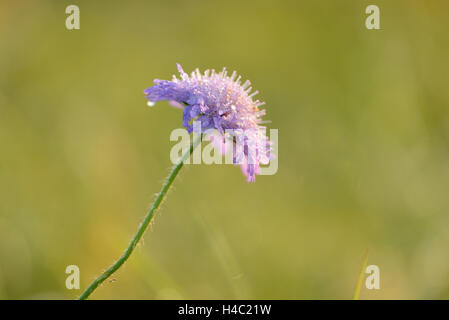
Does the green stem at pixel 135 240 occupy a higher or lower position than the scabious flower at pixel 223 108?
lower

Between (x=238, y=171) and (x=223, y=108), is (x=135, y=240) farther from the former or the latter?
(x=238, y=171)

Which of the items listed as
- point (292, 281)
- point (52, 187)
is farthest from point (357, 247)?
point (52, 187)

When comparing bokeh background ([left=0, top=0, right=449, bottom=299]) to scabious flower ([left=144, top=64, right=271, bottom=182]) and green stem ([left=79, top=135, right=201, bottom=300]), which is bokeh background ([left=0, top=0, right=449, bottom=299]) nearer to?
scabious flower ([left=144, top=64, right=271, bottom=182])

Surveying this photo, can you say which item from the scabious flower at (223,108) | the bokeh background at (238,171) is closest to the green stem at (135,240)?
the scabious flower at (223,108)

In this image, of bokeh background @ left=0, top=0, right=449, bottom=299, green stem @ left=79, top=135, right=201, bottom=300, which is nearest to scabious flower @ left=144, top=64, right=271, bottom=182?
green stem @ left=79, top=135, right=201, bottom=300

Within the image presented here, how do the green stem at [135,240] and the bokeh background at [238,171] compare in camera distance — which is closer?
the green stem at [135,240]

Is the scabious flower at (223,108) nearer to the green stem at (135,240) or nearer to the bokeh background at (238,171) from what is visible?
the green stem at (135,240)
